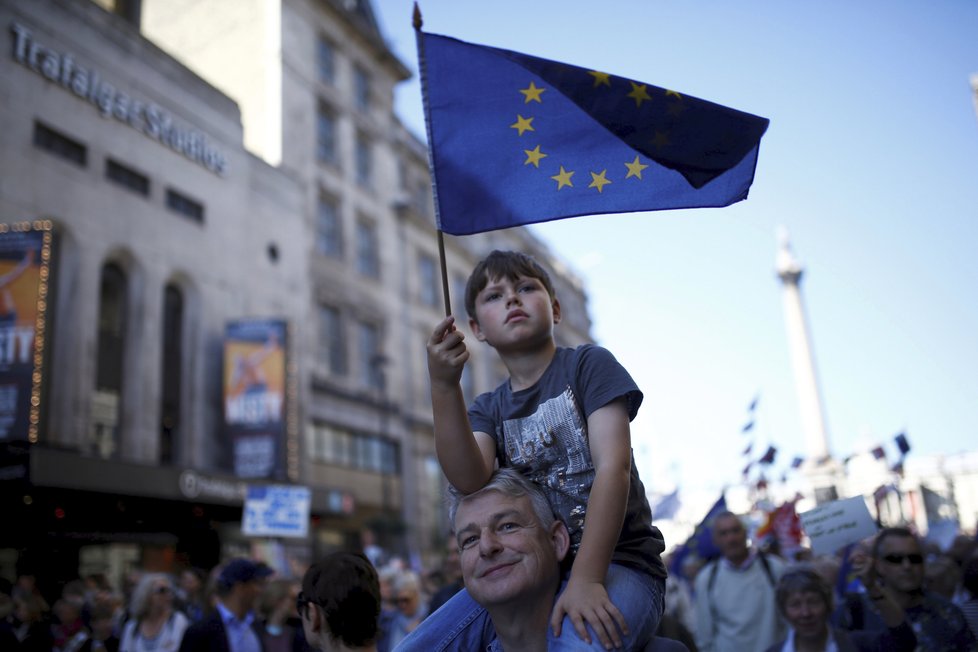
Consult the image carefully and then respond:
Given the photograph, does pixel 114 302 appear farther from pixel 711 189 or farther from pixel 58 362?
pixel 711 189

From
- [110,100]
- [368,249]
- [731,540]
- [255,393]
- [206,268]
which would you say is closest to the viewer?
[731,540]

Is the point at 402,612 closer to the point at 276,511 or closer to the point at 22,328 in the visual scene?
the point at 276,511

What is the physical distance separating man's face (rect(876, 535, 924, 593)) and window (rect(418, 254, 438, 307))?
109 ft

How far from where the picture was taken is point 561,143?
3758 mm

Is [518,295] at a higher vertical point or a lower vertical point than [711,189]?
lower

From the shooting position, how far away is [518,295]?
308 centimetres

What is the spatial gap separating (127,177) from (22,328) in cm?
750

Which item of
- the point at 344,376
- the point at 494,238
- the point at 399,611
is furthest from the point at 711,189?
the point at 494,238

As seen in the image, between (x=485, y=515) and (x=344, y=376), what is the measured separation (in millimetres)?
29766

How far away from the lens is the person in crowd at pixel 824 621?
5.02m

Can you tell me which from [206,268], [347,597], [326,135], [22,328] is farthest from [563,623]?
[326,135]

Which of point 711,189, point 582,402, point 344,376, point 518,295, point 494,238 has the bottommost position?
point 582,402

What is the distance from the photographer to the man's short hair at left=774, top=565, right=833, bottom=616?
525 cm

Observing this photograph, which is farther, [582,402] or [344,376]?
[344,376]
